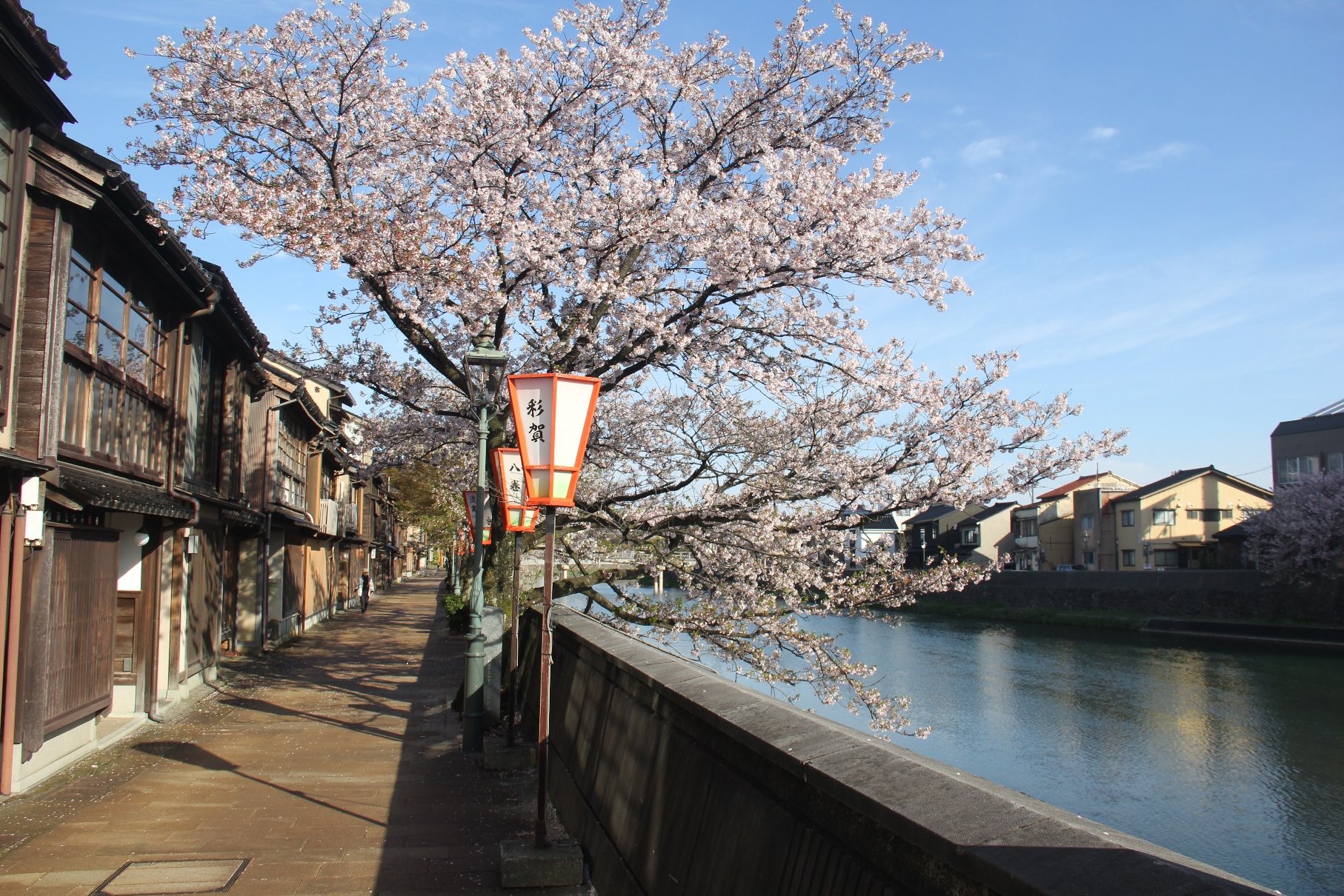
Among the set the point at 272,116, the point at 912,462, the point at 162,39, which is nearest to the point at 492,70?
the point at 272,116

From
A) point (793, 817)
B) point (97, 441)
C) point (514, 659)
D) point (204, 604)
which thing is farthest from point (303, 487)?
point (793, 817)

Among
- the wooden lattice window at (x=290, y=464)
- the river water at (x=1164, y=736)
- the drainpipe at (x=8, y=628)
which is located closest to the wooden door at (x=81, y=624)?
the drainpipe at (x=8, y=628)

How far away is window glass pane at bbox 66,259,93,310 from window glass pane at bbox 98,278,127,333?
0.75ft

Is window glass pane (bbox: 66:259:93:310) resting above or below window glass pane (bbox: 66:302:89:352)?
above

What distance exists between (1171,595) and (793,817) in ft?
167

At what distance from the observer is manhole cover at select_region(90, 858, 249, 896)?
5.80m

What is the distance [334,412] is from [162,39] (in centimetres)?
1864

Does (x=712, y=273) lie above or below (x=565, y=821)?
above

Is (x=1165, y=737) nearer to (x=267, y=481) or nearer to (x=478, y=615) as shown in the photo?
(x=478, y=615)

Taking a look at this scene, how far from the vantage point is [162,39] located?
1022 centimetres

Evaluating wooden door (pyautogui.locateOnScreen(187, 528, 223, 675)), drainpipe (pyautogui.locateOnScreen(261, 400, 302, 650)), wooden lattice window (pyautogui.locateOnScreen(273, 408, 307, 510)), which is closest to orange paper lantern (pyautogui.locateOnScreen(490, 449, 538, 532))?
wooden door (pyautogui.locateOnScreen(187, 528, 223, 675))

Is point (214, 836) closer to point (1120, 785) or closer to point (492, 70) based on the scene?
point (492, 70)

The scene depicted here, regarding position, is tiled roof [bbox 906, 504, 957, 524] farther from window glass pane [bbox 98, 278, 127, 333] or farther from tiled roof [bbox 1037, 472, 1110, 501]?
window glass pane [bbox 98, 278, 127, 333]

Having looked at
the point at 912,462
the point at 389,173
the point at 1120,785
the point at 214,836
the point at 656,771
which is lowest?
the point at 1120,785
